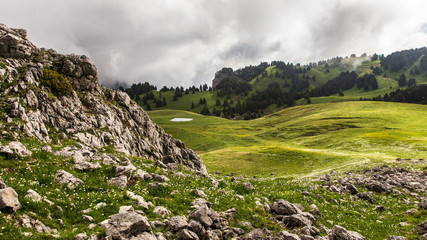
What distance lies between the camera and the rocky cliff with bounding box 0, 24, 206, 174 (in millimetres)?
20703

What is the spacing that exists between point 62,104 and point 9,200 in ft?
75.0

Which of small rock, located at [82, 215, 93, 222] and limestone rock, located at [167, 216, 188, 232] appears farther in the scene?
limestone rock, located at [167, 216, 188, 232]

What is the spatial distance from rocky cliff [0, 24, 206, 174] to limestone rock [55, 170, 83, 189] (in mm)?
8317

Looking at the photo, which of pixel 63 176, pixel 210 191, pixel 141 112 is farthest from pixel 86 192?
pixel 141 112

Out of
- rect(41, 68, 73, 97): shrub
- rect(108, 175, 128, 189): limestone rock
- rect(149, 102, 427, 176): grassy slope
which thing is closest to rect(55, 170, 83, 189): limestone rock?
rect(108, 175, 128, 189): limestone rock

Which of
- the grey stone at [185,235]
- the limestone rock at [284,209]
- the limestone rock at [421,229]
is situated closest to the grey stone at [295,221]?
the limestone rock at [284,209]

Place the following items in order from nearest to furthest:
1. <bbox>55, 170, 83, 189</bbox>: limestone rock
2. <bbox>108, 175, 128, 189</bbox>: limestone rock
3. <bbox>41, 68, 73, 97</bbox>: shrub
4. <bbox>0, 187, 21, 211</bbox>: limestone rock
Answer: <bbox>0, 187, 21, 211</bbox>: limestone rock → <bbox>55, 170, 83, 189</bbox>: limestone rock → <bbox>108, 175, 128, 189</bbox>: limestone rock → <bbox>41, 68, 73, 97</bbox>: shrub

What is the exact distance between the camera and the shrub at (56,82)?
26.9m

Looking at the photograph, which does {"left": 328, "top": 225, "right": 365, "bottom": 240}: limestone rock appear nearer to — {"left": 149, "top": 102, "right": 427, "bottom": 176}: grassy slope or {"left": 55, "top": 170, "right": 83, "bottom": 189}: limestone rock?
{"left": 55, "top": 170, "right": 83, "bottom": 189}: limestone rock

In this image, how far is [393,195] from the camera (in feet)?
67.9

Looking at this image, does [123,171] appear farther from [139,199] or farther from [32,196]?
[32,196]

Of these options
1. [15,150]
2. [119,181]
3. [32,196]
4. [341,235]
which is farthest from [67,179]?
[341,235]

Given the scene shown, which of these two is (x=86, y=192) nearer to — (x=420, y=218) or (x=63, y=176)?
(x=63, y=176)

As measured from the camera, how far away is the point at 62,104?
86.9 ft
